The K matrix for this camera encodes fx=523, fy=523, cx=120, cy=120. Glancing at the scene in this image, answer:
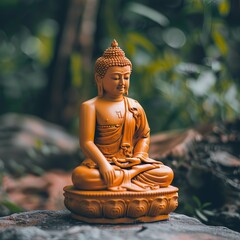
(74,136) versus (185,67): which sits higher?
(185,67)

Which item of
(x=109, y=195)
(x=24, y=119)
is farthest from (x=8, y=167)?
(x=109, y=195)

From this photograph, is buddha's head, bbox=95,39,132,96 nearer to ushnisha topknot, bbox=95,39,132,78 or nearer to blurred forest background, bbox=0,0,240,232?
ushnisha topknot, bbox=95,39,132,78

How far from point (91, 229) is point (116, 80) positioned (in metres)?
1.02

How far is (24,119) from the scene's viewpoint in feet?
23.2

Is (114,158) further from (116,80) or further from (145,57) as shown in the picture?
(145,57)

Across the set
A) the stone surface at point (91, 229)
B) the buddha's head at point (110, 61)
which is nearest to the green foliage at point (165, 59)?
the buddha's head at point (110, 61)

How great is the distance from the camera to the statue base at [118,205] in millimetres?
3217

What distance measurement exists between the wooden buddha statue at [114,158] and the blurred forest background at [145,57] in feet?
6.44

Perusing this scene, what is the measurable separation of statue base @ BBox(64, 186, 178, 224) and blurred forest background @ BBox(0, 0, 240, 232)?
2.13 metres

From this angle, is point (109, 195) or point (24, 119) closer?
point (109, 195)

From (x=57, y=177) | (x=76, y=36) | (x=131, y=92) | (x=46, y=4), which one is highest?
(x=46, y=4)

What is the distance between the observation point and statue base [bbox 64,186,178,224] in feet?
10.6

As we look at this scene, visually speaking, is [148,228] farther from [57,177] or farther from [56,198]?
[57,177]

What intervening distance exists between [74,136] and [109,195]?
4.31 meters
